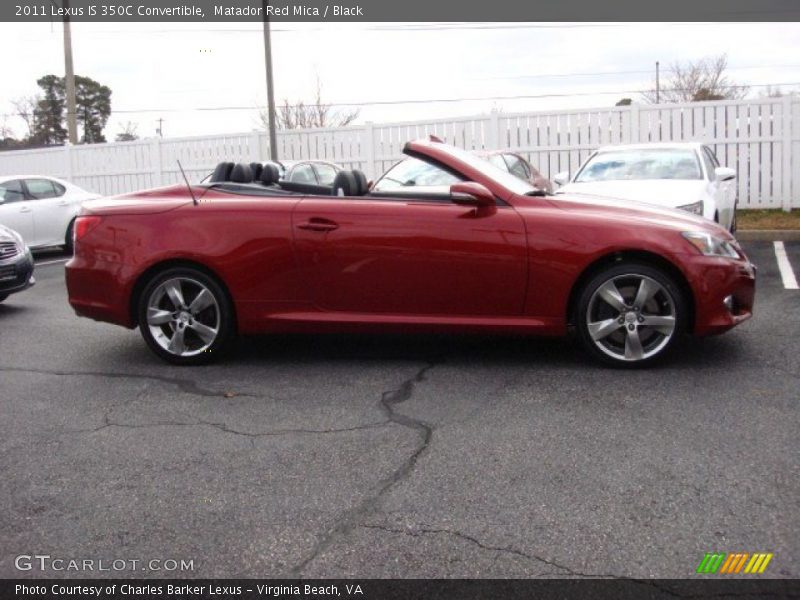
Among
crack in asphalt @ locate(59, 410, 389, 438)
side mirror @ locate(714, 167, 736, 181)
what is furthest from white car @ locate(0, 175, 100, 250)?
crack in asphalt @ locate(59, 410, 389, 438)

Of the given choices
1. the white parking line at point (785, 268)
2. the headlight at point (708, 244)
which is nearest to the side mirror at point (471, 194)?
the headlight at point (708, 244)

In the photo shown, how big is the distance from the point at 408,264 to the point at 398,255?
9 cm

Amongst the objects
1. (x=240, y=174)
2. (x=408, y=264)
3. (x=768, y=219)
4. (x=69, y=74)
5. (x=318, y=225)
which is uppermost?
(x=69, y=74)

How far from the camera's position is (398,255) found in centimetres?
572

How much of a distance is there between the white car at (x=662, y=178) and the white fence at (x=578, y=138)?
4777mm

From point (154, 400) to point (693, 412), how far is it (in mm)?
3110

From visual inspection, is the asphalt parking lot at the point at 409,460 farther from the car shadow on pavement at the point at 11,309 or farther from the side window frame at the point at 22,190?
the side window frame at the point at 22,190

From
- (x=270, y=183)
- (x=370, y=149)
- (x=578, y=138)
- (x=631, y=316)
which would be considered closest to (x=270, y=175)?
(x=270, y=183)

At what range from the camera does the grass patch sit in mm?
13594

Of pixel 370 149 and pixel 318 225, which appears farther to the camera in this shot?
pixel 370 149

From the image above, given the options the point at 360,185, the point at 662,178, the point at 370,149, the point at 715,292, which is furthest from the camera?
the point at 370,149

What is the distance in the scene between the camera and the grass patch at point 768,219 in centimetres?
1359

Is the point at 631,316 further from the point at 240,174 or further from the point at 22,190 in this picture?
the point at 22,190
